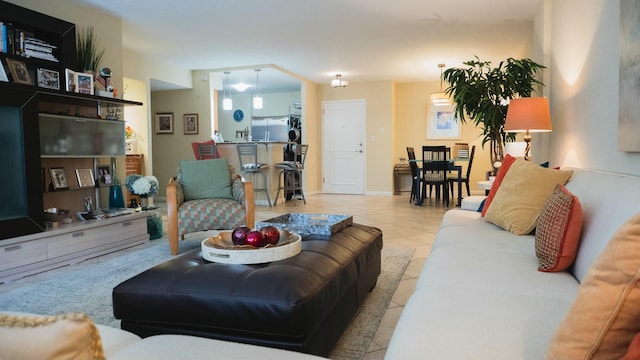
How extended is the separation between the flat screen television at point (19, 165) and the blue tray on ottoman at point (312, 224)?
197 cm

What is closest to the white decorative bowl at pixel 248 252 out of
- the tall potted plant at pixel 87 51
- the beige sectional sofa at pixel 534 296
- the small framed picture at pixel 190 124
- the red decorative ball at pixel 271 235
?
the red decorative ball at pixel 271 235

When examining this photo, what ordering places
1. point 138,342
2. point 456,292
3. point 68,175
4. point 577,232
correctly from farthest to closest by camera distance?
1. point 68,175
2. point 577,232
3. point 456,292
4. point 138,342

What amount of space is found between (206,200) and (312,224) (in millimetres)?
1675

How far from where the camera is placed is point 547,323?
1.10 m

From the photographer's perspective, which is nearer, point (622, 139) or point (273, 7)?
point (622, 139)

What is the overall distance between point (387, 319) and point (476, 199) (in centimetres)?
170

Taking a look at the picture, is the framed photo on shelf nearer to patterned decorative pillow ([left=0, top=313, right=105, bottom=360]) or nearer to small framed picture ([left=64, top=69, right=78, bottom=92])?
small framed picture ([left=64, top=69, right=78, bottom=92])

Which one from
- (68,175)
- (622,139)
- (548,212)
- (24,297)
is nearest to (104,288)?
(24,297)

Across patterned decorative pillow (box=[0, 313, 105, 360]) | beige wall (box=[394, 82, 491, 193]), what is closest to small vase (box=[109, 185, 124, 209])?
patterned decorative pillow (box=[0, 313, 105, 360])

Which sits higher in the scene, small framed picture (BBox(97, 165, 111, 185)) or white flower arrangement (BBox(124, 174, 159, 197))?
small framed picture (BBox(97, 165, 111, 185))

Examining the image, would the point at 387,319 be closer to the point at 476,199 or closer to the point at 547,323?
the point at 547,323

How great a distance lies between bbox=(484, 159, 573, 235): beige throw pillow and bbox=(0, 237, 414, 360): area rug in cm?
82

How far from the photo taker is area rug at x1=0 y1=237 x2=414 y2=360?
6.88 ft

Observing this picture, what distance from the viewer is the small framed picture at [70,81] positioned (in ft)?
12.6
